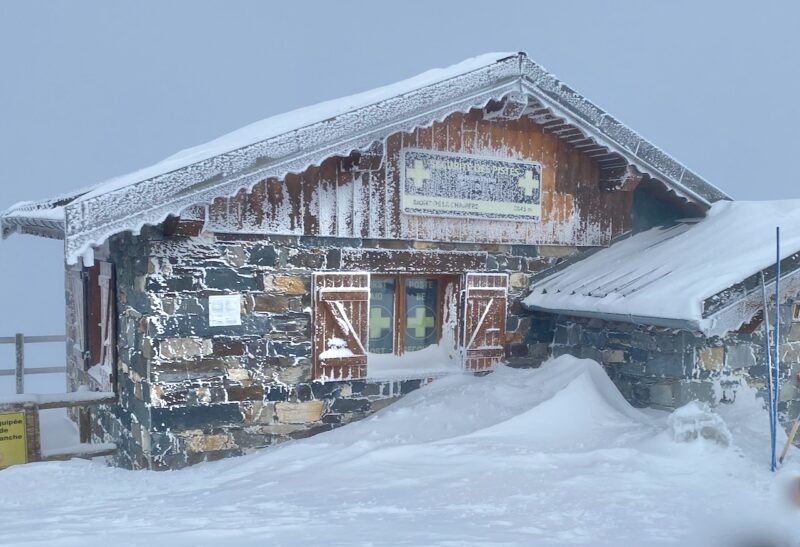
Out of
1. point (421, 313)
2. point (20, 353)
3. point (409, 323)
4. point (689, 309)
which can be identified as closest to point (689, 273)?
point (689, 309)

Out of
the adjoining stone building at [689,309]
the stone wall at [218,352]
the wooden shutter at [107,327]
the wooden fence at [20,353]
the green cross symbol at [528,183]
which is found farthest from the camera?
the wooden fence at [20,353]

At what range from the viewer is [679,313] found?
5.60 metres

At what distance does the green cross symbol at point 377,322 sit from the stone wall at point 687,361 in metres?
2.18

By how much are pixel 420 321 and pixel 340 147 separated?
2.30m

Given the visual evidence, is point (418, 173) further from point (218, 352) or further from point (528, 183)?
point (218, 352)

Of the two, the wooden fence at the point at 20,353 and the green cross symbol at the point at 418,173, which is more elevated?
the green cross symbol at the point at 418,173

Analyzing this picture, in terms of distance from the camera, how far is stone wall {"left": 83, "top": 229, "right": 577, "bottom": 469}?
19.4 feet

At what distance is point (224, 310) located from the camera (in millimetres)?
6102

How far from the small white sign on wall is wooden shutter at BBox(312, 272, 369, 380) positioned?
2.44ft

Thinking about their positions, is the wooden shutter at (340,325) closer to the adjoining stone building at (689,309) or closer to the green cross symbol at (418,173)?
the green cross symbol at (418,173)

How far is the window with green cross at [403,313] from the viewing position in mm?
7117

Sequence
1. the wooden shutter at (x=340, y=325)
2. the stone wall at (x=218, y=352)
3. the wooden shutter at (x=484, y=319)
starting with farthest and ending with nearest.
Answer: the wooden shutter at (x=484, y=319), the wooden shutter at (x=340, y=325), the stone wall at (x=218, y=352)

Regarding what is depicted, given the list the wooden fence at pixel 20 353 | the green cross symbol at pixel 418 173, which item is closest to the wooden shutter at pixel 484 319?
the green cross symbol at pixel 418 173

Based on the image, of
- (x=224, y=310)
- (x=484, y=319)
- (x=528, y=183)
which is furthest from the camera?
(x=528, y=183)
